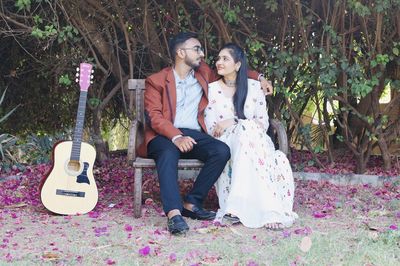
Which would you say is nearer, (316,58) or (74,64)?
(316,58)

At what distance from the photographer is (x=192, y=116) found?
473 centimetres

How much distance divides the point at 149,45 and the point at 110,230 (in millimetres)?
2326

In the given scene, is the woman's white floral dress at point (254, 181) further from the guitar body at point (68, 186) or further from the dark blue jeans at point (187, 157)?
the guitar body at point (68, 186)

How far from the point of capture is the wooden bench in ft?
14.3

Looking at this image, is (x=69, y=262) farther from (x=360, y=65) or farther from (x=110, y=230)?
(x=360, y=65)

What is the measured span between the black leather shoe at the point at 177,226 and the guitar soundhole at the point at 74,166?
1.01m

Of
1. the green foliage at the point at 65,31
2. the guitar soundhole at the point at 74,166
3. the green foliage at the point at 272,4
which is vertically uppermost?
the green foliage at the point at 272,4

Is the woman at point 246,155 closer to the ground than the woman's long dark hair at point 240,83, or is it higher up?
closer to the ground

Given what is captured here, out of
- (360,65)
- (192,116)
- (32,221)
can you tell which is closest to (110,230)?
(32,221)

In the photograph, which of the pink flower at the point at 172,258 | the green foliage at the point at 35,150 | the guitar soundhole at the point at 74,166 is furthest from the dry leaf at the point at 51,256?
the green foliage at the point at 35,150

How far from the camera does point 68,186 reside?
457 cm

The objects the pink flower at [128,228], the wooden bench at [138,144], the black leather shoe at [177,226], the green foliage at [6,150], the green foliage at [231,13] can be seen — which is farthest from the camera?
the green foliage at [6,150]

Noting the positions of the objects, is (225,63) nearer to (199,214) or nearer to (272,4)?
(272,4)

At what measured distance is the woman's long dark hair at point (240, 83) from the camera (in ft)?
15.2
